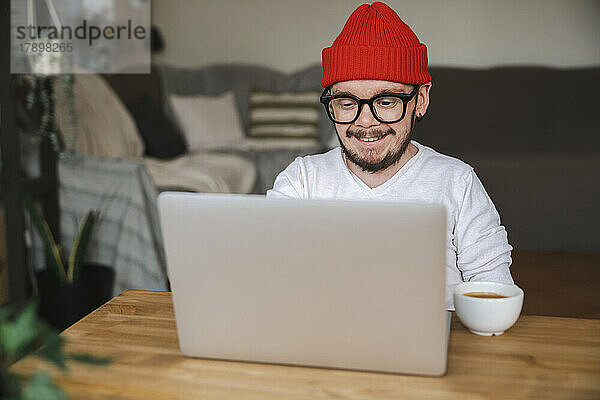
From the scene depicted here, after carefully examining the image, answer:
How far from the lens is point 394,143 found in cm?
159

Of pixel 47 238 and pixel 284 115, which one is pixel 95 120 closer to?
pixel 47 238

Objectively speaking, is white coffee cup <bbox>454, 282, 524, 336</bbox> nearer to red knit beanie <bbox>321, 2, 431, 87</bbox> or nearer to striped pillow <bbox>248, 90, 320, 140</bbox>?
red knit beanie <bbox>321, 2, 431, 87</bbox>

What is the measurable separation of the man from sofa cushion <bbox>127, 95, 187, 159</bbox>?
4.23 feet

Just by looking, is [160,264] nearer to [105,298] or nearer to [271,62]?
[105,298]

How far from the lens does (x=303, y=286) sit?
0.90 metres

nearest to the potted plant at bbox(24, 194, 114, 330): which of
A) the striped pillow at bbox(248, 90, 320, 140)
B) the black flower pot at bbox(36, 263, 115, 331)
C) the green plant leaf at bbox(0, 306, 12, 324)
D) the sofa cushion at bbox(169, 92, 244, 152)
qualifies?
the black flower pot at bbox(36, 263, 115, 331)

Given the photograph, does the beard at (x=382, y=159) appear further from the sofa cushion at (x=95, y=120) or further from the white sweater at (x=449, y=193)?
the sofa cushion at (x=95, y=120)

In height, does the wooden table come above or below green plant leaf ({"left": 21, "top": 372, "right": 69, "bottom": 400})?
below

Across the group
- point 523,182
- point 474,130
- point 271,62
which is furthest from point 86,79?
point 523,182

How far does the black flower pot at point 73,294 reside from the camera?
279 cm

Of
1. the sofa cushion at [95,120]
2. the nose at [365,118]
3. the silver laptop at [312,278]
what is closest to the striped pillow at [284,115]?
the sofa cushion at [95,120]

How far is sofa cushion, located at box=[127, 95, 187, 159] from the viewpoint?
2803mm

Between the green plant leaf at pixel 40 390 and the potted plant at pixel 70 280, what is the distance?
223 centimetres

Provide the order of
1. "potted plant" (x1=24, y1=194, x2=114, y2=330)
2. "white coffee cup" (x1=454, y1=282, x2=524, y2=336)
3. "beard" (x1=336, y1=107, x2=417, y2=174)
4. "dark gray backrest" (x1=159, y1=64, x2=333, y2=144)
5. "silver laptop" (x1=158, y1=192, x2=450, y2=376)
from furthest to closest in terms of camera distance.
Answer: "potted plant" (x1=24, y1=194, x2=114, y2=330), "dark gray backrest" (x1=159, y1=64, x2=333, y2=144), "beard" (x1=336, y1=107, x2=417, y2=174), "white coffee cup" (x1=454, y1=282, x2=524, y2=336), "silver laptop" (x1=158, y1=192, x2=450, y2=376)
